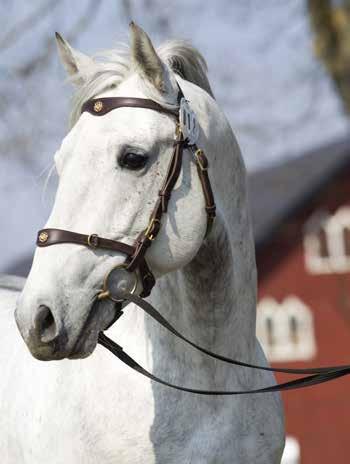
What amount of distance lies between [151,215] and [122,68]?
613mm

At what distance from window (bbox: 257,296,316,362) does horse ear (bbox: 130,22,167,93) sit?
16.9 m

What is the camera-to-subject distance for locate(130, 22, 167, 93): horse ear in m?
3.76

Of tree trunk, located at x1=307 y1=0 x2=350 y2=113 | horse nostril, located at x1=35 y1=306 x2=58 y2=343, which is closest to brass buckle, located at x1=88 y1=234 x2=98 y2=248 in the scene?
horse nostril, located at x1=35 y1=306 x2=58 y2=343

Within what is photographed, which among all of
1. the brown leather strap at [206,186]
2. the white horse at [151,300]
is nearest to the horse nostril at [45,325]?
the white horse at [151,300]

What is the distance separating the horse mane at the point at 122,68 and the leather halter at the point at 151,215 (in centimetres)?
8

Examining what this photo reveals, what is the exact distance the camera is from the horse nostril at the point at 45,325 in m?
3.49

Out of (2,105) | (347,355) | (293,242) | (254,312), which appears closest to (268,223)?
(293,242)

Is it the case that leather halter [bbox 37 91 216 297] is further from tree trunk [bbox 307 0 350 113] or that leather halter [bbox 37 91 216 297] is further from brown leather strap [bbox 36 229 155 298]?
tree trunk [bbox 307 0 350 113]

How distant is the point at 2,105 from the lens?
11.8 m

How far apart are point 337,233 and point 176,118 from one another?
57.3 ft

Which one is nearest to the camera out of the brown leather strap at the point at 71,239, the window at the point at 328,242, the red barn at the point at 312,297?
the brown leather strap at the point at 71,239

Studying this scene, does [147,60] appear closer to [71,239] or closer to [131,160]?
[131,160]

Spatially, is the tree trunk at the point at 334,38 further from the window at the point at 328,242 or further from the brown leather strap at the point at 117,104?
the brown leather strap at the point at 117,104

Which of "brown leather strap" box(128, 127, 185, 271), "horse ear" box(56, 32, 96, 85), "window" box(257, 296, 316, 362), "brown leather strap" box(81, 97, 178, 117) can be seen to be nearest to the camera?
"brown leather strap" box(128, 127, 185, 271)
